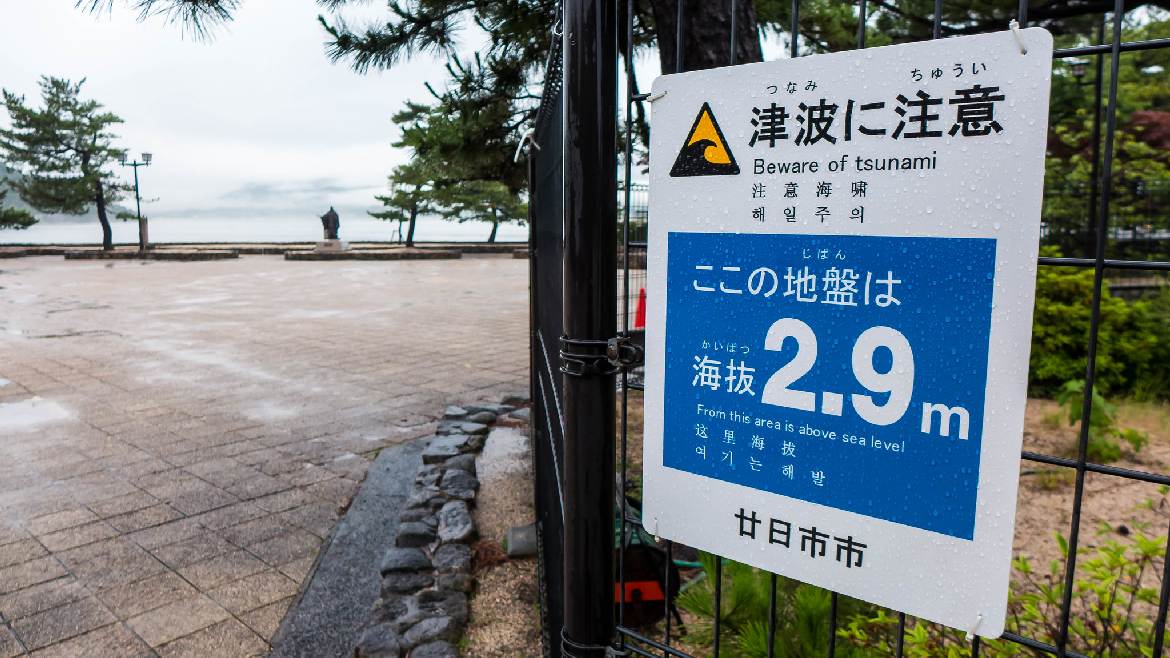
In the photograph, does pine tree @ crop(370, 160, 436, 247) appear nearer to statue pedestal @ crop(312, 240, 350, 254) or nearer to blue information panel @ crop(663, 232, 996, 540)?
statue pedestal @ crop(312, 240, 350, 254)

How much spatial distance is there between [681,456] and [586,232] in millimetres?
427

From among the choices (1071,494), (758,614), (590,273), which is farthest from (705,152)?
(1071,494)

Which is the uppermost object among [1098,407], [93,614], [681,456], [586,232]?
[586,232]

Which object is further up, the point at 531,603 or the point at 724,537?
the point at 724,537

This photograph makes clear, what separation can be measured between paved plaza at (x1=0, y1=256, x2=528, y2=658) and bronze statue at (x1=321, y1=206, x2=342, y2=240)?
1598 cm

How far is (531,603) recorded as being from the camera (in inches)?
114

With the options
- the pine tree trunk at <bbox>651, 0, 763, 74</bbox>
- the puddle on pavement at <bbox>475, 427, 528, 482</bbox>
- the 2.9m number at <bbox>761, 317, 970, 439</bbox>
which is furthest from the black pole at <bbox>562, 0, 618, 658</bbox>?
the pine tree trunk at <bbox>651, 0, 763, 74</bbox>

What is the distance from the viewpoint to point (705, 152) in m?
1.24

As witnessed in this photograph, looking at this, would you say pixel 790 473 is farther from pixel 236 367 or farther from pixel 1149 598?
pixel 236 367

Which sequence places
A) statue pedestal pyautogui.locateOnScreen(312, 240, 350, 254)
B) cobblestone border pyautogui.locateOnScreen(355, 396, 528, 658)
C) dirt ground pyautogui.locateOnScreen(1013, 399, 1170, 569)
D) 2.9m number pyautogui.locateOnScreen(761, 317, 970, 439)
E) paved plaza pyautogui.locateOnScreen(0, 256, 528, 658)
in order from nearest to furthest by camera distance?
2.9m number pyautogui.locateOnScreen(761, 317, 970, 439) → cobblestone border pyautogui.locateOnScreen(355, 396, 528, 658) → paved plaza pyautogui.locateOnScreen(0, 256, 528, 658) → dirt ground pyautogui.locateOnScreen(1013, 399, 1170, 569) → statue pedestal pyautogui.locateOnScreen(312, 240, 350, 254)

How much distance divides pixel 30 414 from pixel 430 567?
4.44 m

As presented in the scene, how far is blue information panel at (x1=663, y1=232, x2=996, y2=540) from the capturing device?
1.02 metres

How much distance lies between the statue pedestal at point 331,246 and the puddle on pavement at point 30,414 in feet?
71.1

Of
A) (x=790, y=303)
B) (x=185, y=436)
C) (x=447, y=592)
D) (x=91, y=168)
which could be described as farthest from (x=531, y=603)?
(x=91, y=168)
